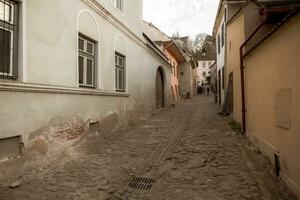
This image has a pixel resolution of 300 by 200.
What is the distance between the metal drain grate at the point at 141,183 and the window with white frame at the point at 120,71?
575cm

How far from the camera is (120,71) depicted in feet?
38.6

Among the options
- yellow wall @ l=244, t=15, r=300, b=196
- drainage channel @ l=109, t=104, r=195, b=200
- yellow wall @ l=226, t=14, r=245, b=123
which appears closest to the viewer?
yellow wall @ l=244, t=15, r=300, b=196

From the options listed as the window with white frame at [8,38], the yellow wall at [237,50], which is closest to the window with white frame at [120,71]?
the yellow wall at [237,50]

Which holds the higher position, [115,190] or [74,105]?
[74,105]

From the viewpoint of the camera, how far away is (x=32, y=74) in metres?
6.06

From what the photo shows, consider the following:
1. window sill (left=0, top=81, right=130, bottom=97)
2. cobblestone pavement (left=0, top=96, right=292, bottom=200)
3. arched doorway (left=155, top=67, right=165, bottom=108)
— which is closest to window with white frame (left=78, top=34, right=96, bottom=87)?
window sill (left=0, top=81, right=130, bottom=97)

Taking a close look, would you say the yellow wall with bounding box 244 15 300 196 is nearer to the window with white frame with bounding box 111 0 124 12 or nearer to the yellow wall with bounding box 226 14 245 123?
the yellow wall with bounding box 226 14 245 123

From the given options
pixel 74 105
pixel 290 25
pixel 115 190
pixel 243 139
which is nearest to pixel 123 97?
pixel 74 105

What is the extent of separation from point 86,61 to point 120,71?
3.09 m

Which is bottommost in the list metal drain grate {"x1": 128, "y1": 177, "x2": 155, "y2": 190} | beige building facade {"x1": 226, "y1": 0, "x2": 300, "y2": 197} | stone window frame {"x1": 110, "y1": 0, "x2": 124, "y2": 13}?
metal drain grate {"x1": 128, "y1": 177, "x2": 155, "y2": 190}

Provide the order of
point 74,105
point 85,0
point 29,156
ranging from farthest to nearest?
1. point 85,0
2. point 74,105
3. point 29,156

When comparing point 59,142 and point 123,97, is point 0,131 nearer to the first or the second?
point 59,142

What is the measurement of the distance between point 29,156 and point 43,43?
2386 millimetres

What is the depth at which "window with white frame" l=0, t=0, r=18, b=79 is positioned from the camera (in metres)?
5.53
